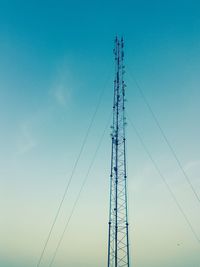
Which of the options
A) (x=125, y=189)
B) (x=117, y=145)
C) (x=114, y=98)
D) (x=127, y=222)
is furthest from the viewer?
(x=114, y=98)

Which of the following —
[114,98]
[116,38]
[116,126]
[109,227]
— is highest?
[116,38]

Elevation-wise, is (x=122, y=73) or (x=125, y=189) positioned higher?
(x=122, y=73)

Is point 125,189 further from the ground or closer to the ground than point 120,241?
further from the ground

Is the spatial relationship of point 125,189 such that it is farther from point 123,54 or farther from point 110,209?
point 123,54

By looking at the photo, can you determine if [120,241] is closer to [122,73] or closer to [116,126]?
[116,126]

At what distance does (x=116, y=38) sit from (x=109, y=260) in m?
22.6

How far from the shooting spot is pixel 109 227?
22.2 metres

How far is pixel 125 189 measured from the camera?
24.1 m

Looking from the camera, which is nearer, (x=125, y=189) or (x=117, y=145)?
(x=125, y=189)

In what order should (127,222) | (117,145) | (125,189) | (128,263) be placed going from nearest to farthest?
1. (128,263)
2. (127,222)
3. (125,189)
4. (117,145)

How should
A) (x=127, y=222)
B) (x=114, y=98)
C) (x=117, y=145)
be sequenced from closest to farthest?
(x=127, y=222)
(x=117, y=145)
(x=114, y=98)

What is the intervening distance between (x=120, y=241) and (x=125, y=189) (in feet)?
15.3

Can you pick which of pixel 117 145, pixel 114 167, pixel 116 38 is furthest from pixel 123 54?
pixel 114 167

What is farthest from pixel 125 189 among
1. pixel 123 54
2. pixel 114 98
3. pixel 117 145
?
pixel 123 54
